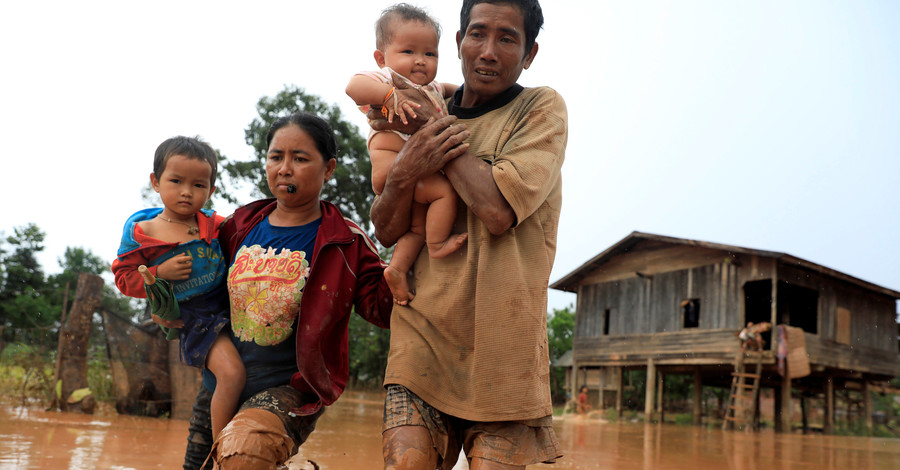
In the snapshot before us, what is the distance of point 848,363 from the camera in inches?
738

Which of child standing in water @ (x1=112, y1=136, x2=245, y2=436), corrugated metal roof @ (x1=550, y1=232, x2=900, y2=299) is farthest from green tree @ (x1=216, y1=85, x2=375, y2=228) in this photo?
child standing in water @ (x1=112, y1=136, x2=245, y2=436)

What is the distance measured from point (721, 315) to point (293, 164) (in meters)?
17.7

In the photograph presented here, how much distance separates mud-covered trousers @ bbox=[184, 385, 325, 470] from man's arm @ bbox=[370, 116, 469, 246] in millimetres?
643

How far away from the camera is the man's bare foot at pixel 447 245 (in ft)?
6.32

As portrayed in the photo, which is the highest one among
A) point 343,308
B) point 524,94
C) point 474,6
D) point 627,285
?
point 627,285

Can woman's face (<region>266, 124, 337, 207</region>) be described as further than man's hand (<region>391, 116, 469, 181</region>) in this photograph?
Yes

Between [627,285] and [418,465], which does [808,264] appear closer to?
[627,285]

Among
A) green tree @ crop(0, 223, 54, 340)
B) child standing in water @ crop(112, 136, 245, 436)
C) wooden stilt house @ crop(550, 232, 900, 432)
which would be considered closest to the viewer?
child standing in water @ crop(112, 136, 245, 436)

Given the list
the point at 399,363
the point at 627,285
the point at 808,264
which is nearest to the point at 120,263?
the point at 399,363

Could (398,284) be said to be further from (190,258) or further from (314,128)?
(190,258)

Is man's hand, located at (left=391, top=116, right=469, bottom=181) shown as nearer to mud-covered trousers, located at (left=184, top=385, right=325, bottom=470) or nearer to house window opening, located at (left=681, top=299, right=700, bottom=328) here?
mud-covered trousers, located at (left=184, top=385, right=325, bottom=470)

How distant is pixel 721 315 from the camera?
59.3 feet

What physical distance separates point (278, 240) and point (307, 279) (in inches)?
9.1

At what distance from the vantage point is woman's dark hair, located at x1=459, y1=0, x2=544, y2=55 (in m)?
2.00
